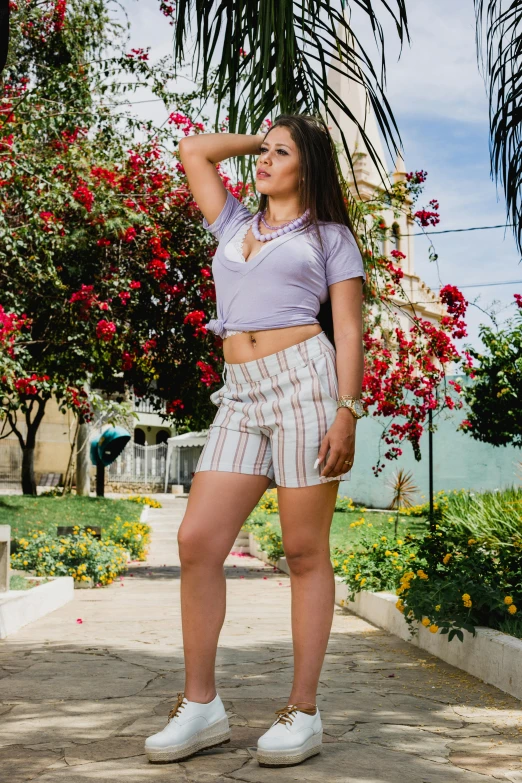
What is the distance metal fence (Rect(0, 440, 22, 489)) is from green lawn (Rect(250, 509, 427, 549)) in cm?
1687

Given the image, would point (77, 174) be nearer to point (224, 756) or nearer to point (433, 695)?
point (433, 695)

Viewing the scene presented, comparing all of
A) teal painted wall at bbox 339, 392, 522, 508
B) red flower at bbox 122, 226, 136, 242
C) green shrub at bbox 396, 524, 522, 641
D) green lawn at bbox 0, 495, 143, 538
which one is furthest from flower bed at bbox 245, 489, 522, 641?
teal painted wall at bbox 339, 392, 522, 508

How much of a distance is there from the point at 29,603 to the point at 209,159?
421cm

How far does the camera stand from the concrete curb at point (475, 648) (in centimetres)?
385

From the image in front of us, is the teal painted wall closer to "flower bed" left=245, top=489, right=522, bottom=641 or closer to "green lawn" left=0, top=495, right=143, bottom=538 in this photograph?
"green lawn" left=0, top=495, right=143, bottom=538

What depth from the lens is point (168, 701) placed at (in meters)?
3.60

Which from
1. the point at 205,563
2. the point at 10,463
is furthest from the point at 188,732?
the point at 10,463

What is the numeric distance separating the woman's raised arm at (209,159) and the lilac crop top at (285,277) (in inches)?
8.2

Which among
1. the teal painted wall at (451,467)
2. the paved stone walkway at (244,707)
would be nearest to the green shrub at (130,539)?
the paved stone walkway at (244,707)

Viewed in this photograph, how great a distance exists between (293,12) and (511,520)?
4.54m

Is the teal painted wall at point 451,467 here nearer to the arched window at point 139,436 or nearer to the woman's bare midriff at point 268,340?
the woman's bare midriff at point 268,340

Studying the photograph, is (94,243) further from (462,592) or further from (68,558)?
(462,592)

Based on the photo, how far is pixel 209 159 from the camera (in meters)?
3.13

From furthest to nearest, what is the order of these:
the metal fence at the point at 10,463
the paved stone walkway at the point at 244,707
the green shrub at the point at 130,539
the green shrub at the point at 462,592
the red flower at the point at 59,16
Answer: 1. the metal fence at the point at 10,463
2. the green shrub at the point at 130,539
3. the red flower at the point at 59,16
4. the green shrub at the point at 462,592
5. the paved stone walkway at the point at 244,707
